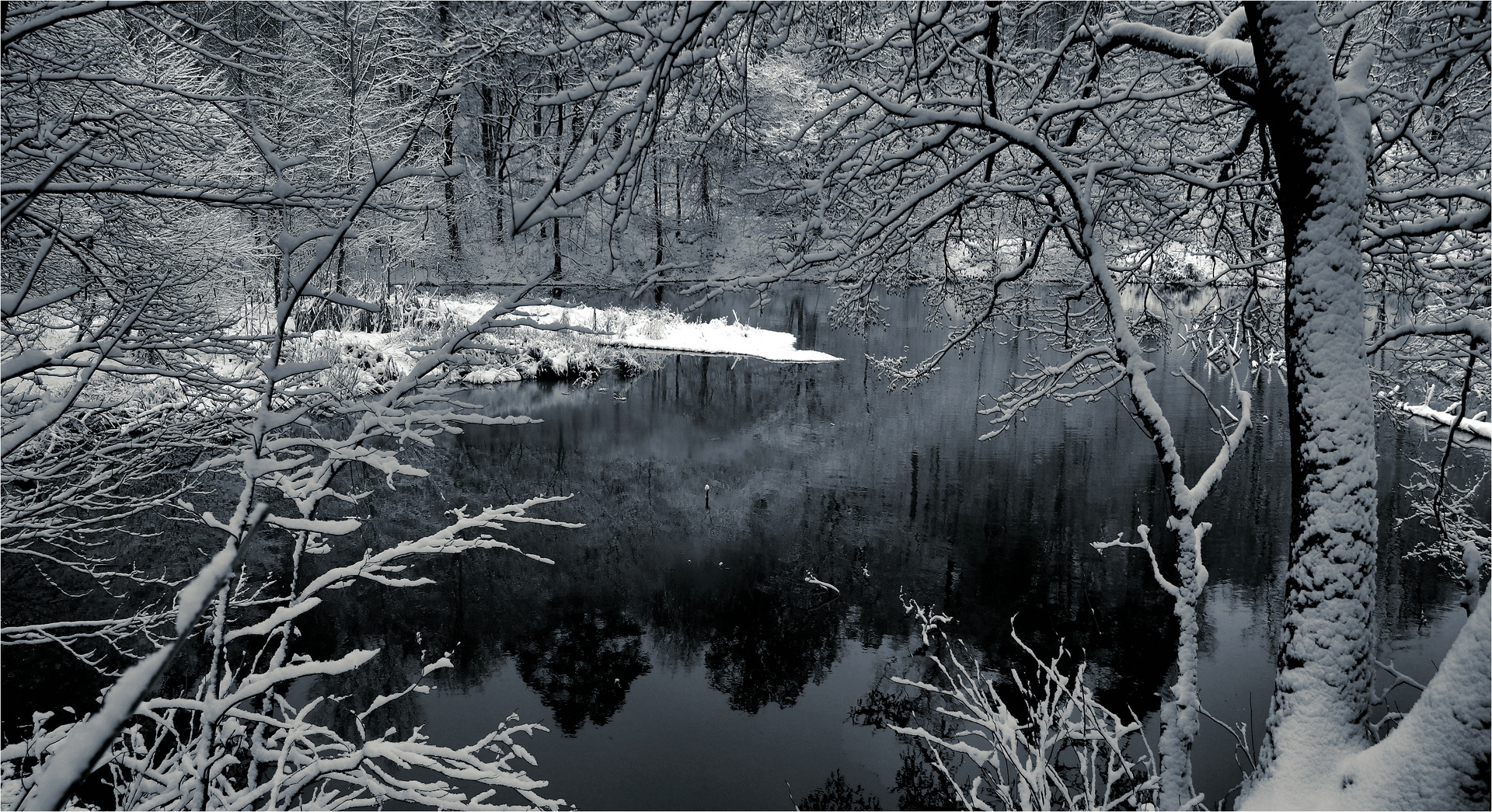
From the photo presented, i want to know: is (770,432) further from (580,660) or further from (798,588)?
(580,660)

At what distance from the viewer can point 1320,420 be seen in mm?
2590

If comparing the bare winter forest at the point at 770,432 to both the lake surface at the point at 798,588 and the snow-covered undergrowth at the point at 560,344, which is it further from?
the snow-covered undergrowth at the point at 560,344

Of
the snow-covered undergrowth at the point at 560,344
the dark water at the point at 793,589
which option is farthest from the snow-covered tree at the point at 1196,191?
the snow-covered undergrowth at the point at 560,344

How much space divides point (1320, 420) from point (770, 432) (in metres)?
14.4

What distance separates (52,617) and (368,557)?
8554 mm

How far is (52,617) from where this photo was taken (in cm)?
866

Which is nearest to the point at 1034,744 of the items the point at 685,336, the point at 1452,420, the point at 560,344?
the point at 1452,420

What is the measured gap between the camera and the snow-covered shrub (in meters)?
3.36

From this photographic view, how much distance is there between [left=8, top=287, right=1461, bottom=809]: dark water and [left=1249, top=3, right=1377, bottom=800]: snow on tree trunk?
5498 mm

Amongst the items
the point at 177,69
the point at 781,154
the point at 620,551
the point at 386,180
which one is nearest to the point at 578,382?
the point at 620,551

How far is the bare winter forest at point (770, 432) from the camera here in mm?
2434

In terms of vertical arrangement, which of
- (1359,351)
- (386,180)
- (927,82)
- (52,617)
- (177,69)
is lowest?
(52,617)

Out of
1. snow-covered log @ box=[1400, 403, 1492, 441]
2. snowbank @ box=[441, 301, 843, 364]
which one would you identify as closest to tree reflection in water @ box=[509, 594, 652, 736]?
snow-covered log @ box=[1400, 403, 1492, 441]

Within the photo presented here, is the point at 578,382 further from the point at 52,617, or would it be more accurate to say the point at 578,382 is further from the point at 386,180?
the point at 386,180
